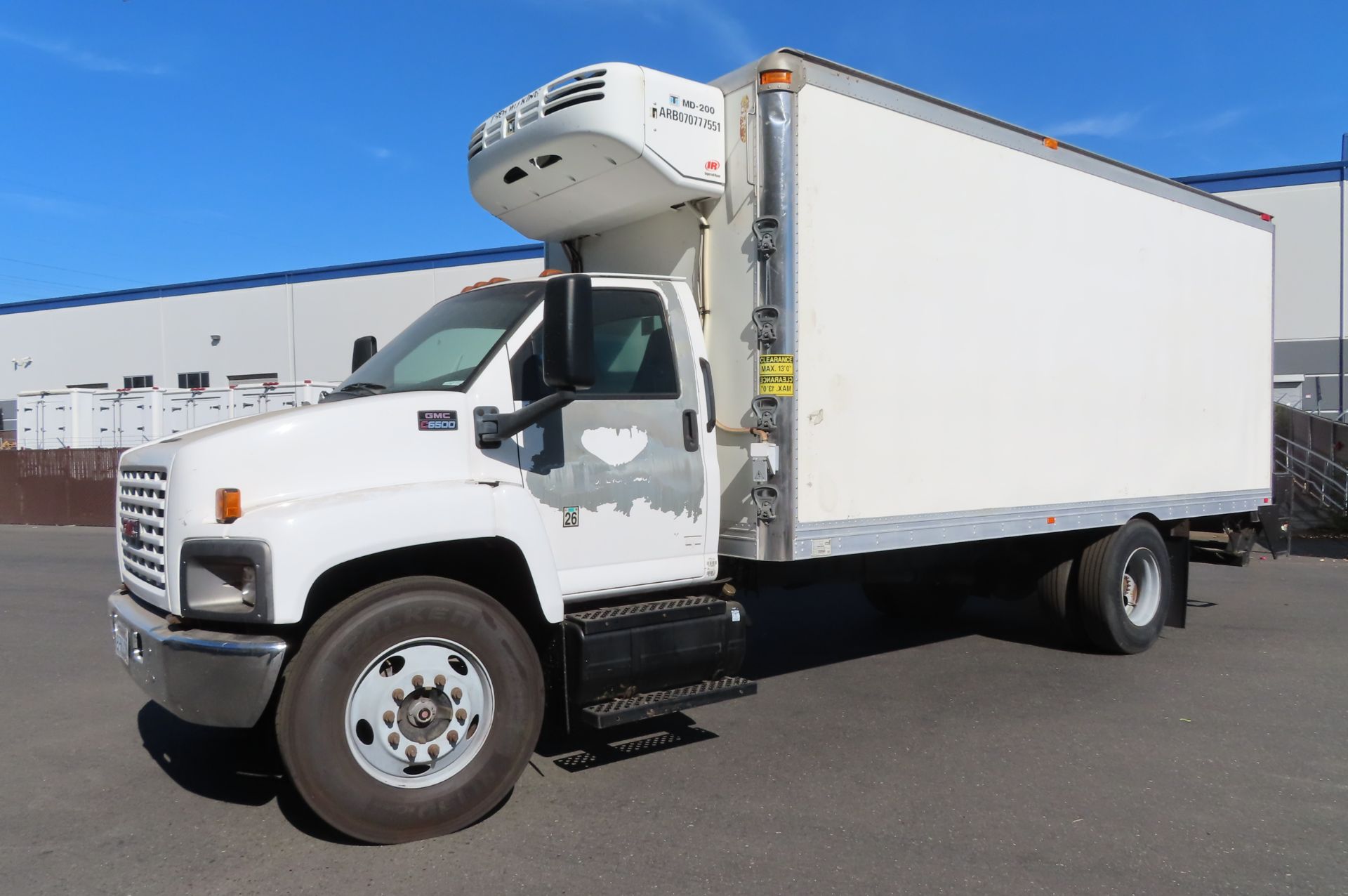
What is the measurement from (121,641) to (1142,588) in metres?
7.08

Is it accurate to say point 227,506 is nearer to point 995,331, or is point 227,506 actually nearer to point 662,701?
point 662,701

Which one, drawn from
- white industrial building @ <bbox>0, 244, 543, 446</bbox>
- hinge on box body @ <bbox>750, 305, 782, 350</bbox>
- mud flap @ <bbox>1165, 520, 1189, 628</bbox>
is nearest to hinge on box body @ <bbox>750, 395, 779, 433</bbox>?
hinge on box body @ <bbox>750, 305, 782, 350</bbox>

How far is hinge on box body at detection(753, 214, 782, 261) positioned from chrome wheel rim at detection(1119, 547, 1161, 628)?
4449mm

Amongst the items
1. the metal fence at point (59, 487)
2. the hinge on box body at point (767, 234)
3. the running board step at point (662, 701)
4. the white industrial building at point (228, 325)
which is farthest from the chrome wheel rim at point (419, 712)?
the white industrial building at point (228, 325)

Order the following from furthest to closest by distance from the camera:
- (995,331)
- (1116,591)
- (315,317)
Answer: (315,317)
(1116,591)
(995,331)

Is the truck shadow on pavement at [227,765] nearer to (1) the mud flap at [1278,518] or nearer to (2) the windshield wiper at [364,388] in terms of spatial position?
(2) the windshield wiper at [364,388]

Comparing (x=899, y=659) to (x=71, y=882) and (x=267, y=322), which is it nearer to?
(x=71, y=882)

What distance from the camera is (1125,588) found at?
305 inches

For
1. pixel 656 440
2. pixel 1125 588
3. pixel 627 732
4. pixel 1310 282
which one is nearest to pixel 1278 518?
pixel 1125 588

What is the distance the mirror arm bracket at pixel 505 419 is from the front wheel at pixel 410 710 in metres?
0.66

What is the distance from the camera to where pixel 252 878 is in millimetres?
3773

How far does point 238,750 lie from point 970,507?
4384 millimetres

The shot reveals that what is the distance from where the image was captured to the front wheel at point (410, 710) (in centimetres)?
385

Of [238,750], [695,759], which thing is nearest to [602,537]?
[695,759]
